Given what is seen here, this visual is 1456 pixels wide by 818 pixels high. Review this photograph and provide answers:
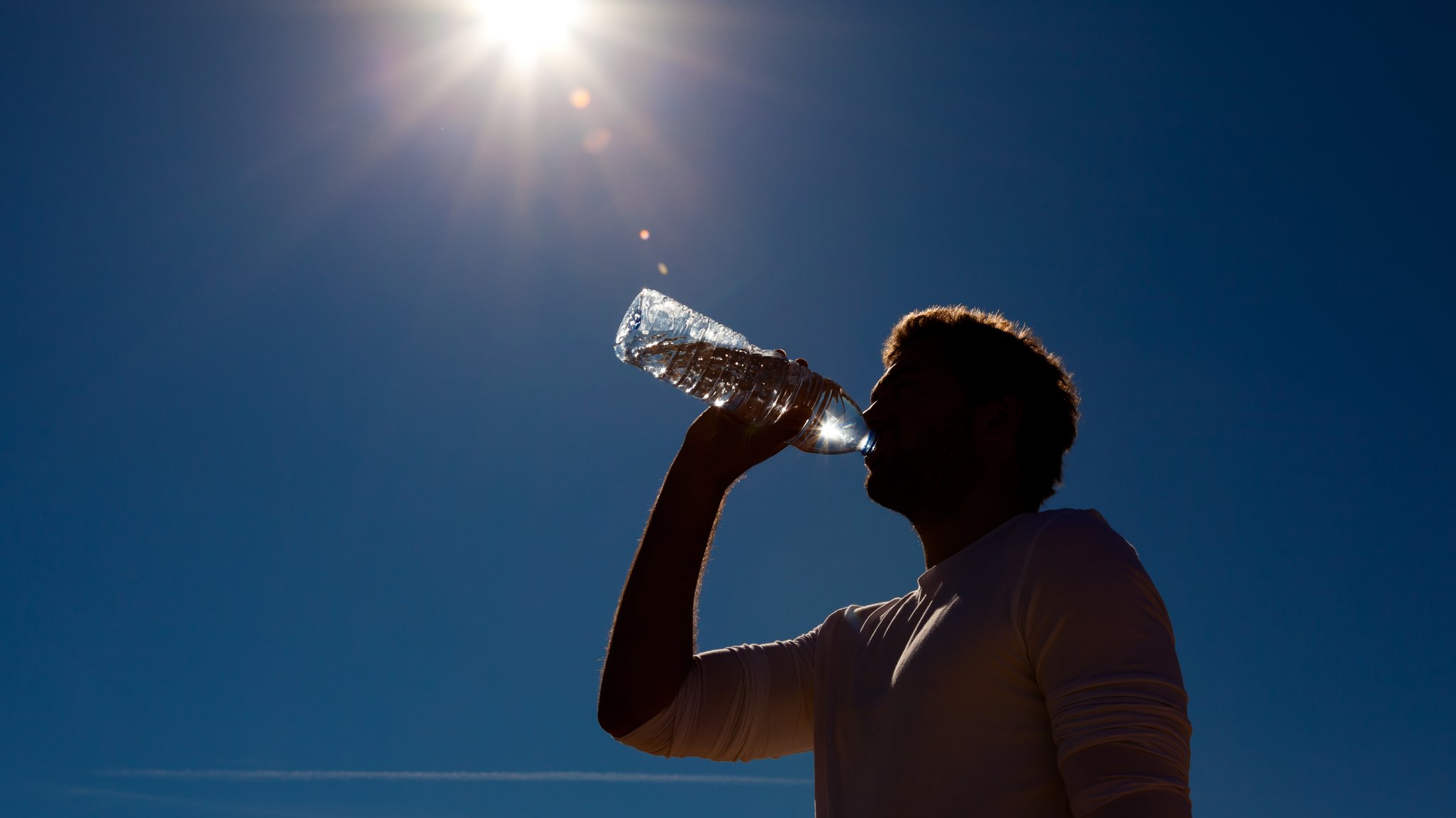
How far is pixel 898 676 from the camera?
6.74 ft

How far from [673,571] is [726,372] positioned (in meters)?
0.82

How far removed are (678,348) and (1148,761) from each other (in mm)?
2105

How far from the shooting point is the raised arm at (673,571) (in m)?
2.58

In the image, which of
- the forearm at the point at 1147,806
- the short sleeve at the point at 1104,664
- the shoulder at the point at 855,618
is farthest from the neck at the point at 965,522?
the forearm at the point at 1147,806

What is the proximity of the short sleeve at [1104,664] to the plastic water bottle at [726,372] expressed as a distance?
4.17ft

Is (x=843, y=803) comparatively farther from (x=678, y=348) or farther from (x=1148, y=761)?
(x=678, y=348)

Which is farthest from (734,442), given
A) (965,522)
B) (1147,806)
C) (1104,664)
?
(1147,806)

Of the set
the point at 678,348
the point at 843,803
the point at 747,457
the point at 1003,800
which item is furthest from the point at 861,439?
the point at 1003,800

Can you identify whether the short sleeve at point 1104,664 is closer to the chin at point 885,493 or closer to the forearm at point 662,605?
the chin at point 885,493

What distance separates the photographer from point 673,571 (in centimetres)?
270

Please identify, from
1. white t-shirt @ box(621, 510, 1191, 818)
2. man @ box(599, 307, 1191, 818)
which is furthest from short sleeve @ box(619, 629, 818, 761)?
white t-shirt @ box(621, 510, 1191, 818)

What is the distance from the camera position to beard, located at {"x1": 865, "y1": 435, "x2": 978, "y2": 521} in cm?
260

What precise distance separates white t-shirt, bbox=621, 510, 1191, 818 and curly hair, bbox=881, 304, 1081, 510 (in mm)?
622

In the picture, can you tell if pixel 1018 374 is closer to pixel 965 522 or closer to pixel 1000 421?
pixel 1000 421
